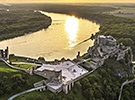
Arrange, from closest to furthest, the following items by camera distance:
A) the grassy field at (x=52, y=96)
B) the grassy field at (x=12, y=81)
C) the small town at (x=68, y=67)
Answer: the grassy field at (x=52, y=96) < the grassy field at (x=12, y=81) < the small town at (x=68, y=67)

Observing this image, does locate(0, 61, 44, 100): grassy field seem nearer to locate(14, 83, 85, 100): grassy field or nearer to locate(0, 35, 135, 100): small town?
locate(0, 35, 135, 100): small town

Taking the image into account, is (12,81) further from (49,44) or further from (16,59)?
(49,44)

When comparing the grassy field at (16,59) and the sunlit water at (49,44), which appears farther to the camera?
the sunlit water at (49,44)

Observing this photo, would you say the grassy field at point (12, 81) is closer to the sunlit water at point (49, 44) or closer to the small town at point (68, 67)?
the small town at point (68, 67)

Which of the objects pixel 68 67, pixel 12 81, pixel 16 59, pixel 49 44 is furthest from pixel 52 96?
pixel 49 44

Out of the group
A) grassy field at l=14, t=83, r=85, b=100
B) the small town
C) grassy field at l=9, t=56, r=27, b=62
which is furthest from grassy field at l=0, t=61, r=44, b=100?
grassy field at l=9, t=56, r=27, b=62

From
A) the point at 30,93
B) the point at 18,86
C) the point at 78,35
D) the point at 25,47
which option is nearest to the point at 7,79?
the point at 18,86

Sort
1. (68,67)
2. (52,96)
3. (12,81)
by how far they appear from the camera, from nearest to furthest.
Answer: (52,96), (12,81), (68,67)

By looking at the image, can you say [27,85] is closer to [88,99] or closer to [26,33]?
[88,99]

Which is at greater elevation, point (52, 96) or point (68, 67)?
point (68, 67)

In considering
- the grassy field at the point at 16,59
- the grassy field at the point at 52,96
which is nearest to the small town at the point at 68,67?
the grassy field at the point at 52,96

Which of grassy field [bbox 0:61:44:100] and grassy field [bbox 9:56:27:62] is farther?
grassy field [bbox 9:56:27:62]
